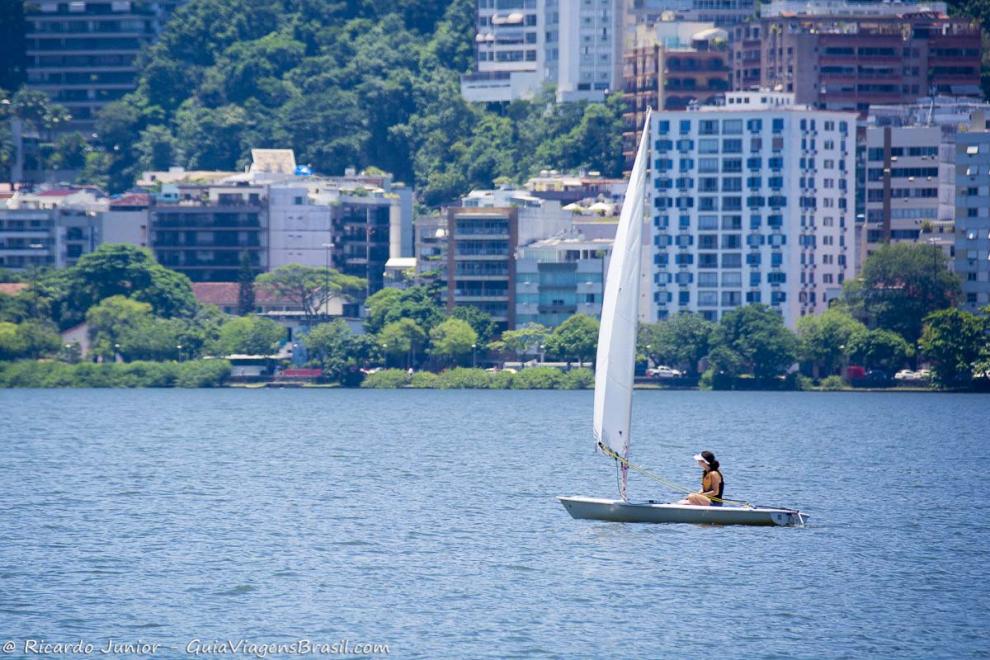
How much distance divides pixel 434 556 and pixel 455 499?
17.2 m

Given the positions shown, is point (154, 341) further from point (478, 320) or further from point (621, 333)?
point (621, 333)

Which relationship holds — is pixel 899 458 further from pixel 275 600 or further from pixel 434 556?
pixel 275 600

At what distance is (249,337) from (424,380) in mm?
16647

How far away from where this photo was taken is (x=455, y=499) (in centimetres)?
8019

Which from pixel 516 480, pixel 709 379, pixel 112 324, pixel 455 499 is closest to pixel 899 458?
pixel 516 480

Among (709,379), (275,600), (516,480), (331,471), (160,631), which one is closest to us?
(160,631)

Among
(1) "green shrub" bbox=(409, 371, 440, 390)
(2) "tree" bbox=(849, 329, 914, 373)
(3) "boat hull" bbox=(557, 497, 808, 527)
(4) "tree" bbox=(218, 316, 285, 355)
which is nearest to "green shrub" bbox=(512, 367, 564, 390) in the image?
(1) "green shrub" bbox=(409, 371, 440, 390)

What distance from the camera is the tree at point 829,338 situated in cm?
18088

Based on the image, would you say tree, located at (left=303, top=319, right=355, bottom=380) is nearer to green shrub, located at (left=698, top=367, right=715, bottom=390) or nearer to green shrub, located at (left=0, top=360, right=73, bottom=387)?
green shrub, located at (left=0, top=360, right=73, bottom=387)

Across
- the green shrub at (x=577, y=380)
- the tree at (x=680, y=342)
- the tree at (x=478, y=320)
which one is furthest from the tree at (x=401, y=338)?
the tree at (x=680, y=342)

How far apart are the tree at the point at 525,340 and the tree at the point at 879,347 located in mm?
26782

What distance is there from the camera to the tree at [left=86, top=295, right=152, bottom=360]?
194m

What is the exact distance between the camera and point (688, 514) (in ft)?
211

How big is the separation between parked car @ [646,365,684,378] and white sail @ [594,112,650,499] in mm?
123637
